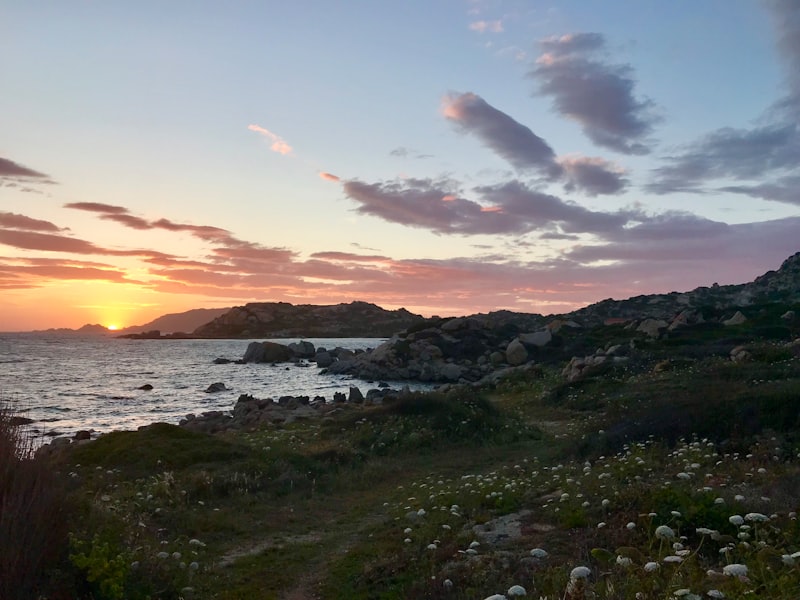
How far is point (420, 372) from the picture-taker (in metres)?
71.8

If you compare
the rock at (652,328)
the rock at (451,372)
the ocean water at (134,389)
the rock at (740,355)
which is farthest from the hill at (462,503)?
the rock at (451,372)

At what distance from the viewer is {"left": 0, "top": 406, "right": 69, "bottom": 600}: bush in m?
6.57

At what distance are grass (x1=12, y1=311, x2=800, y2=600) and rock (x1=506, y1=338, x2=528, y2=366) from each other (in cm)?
4458

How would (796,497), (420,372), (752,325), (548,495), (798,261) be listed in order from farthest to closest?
(798,261), (420,372), (752,325), (548,495), (796,497)

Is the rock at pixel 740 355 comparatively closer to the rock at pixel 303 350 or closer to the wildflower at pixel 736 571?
the wildflower at pixel 736 571

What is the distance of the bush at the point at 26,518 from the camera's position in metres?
6.57

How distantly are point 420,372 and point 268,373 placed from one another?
23.8 m

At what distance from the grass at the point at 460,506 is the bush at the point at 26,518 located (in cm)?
26

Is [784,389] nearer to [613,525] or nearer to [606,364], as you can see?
[613,525]

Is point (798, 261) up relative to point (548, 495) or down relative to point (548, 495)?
up

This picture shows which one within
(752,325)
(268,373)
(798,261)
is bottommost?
(268,373)

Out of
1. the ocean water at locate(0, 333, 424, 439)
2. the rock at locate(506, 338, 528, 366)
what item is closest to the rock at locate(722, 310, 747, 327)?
the rock at locate(506, 338, 528, 366)

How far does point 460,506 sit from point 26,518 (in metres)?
7.82

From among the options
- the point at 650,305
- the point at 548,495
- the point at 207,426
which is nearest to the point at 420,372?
the point at 207,426
